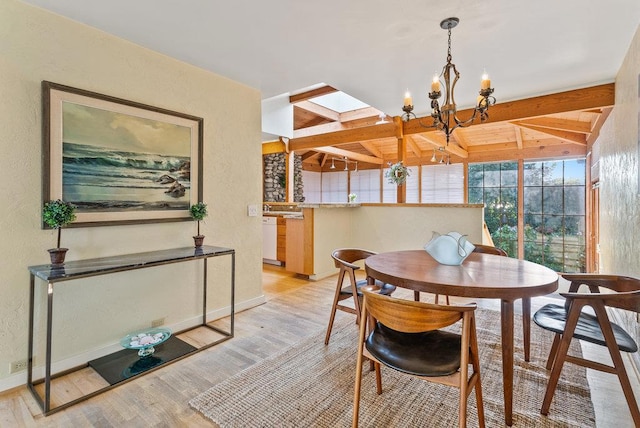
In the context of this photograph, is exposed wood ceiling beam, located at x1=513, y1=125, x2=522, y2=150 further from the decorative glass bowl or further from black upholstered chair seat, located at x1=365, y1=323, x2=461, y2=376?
the decorative glass bowl

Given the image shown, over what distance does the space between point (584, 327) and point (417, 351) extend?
42.5 inches

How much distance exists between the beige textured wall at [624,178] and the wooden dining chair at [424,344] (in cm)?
181

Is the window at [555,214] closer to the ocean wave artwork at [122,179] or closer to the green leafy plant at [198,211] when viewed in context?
the green leafy plant at [198,211]

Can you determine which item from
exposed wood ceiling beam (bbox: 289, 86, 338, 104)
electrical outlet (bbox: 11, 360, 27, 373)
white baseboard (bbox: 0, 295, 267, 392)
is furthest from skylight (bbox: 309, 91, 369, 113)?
electrical outlet (bbox: 11, 360, 27, 373)

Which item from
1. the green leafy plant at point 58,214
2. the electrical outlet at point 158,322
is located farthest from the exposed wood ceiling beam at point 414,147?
the green leafy plant at point 58,214

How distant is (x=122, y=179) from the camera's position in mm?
2344

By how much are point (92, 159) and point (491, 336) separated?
3.42 m

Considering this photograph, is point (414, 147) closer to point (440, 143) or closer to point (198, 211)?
point (440, 143)

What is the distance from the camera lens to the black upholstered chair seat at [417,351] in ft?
4.33

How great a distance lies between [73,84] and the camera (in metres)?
2.12

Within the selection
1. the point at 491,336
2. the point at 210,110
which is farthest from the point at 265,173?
the point at 491,336

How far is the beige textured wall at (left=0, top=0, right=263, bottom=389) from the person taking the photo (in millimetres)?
1902

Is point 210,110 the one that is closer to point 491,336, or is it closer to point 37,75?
point 37,75

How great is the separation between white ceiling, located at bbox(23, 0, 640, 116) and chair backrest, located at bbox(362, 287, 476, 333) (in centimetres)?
187
